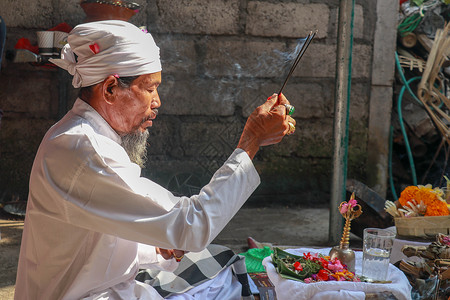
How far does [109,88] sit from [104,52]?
0.14 metres

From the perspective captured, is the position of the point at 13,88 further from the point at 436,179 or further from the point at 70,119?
the point at 436,179

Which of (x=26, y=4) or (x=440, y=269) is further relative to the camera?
(x=26, y=4)

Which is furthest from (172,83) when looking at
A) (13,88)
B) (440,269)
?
(440,269)

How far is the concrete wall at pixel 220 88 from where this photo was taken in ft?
19.2

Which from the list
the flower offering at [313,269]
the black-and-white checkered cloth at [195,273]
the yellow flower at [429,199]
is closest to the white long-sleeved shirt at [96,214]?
the black-and-white checkered cloth at [195,273]

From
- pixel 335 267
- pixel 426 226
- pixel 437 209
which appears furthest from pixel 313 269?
pixel 437 209

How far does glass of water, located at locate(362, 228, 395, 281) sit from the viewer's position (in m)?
2.55

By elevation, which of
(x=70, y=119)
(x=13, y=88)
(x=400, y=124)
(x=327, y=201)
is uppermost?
(x=70, y=119)

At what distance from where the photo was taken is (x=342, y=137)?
4648mm

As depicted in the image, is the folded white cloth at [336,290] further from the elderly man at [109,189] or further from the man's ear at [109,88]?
the man's ear at [109,88]

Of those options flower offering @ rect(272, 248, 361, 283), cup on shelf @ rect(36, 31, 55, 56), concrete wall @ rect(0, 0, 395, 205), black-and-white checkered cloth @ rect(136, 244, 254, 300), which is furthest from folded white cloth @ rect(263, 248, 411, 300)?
cup on shelf @ rect(36, 31, 55, 56)

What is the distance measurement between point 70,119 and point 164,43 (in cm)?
403

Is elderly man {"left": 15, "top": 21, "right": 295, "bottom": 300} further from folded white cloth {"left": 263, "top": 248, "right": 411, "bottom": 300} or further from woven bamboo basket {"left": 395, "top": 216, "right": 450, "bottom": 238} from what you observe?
woven bamboo basket {"left": 395, "top": 216, "right": 450, "bottom": 238}

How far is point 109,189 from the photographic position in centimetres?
186
